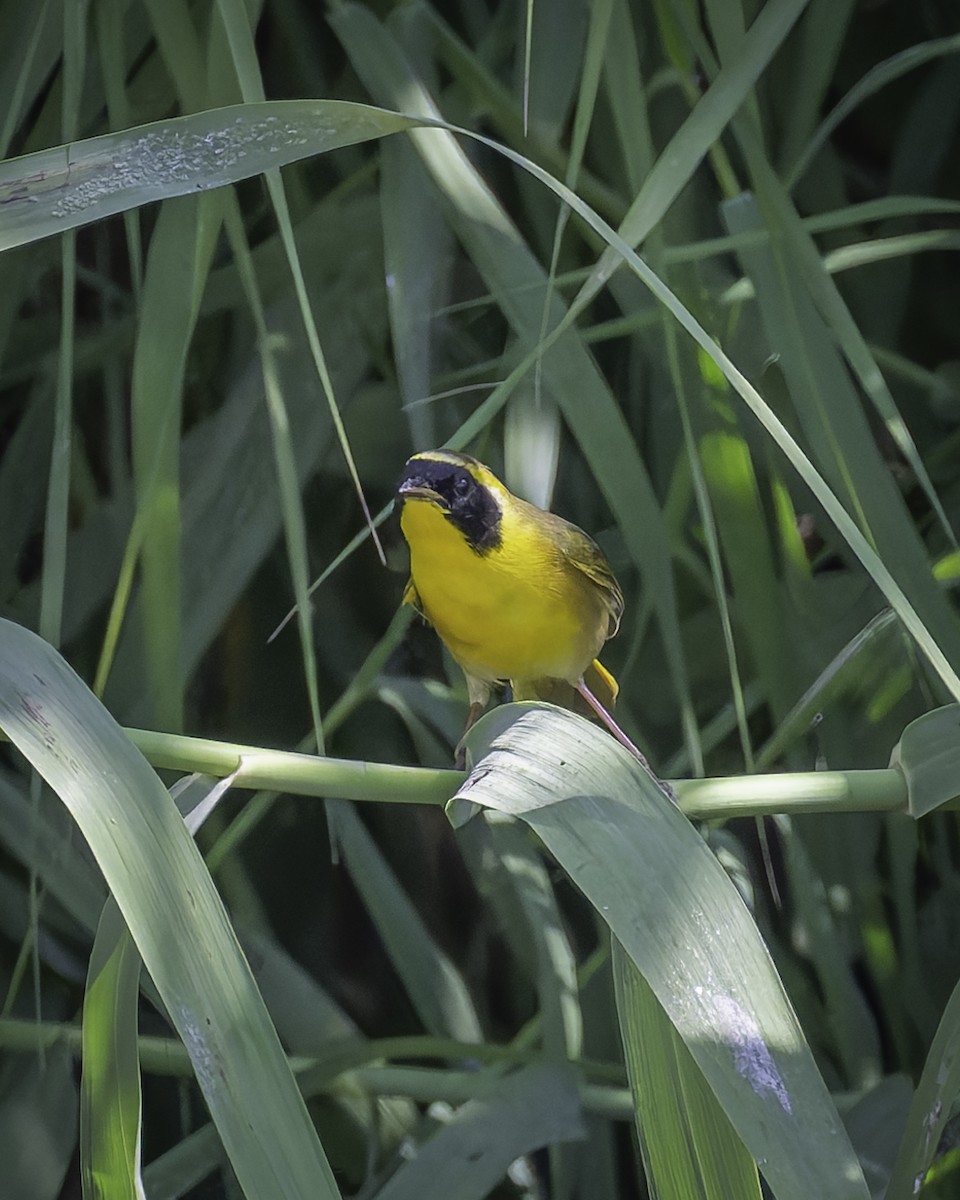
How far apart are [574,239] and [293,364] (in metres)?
0.32

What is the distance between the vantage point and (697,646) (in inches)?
51.8

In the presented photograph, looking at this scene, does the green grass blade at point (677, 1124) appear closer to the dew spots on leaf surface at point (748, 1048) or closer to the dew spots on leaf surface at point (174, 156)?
the dew spots on leaf surface at point (748, 1048)

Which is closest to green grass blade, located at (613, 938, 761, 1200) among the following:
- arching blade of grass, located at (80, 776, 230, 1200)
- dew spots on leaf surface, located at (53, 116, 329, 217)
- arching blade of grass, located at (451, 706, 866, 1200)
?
arching blade of grass, located at (451, 706, 866, 1200)

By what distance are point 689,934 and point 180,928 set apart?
9.2 inches

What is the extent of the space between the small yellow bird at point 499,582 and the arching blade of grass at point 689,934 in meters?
0.55

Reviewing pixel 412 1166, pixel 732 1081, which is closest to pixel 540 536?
pixel 412 1166

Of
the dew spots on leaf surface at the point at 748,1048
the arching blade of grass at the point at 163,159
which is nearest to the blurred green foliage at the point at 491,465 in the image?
the arching blade of grass at the point at 163,159

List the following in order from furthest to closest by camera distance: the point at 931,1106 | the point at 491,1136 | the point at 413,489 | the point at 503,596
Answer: the point at 503,596 < the point at 413,489 < the point at 491,1136 < the point at 931,1106

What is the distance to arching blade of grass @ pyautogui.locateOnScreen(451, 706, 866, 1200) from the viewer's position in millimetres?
523

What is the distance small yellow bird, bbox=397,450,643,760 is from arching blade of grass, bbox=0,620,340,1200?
1.89 ft

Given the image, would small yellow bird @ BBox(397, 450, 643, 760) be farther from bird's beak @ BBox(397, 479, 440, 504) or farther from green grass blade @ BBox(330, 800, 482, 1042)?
green grass blade @ BBox(330, 800, 482, 1042)

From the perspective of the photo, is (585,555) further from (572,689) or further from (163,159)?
(163,159)

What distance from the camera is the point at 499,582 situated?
1.25 meters

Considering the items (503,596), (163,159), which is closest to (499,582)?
(503,596)
